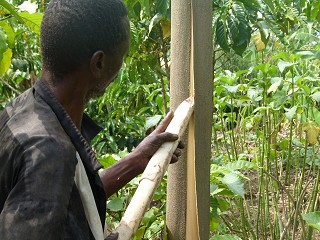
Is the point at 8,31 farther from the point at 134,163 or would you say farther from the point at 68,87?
the point at 68,87

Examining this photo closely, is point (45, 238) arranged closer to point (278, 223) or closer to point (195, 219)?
point (195, 219)

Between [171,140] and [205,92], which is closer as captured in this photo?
[171,140]

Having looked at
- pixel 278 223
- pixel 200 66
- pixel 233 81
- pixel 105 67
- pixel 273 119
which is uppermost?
pixel 105 67

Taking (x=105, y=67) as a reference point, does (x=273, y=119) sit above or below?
below

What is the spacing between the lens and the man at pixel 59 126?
89 centimetres

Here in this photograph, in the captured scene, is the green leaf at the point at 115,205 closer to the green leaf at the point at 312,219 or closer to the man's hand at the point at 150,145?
the man's hand at the point at 150,145

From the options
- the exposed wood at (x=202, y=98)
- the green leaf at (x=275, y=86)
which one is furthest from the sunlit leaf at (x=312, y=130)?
the exposed wood at (x=202, y=98)

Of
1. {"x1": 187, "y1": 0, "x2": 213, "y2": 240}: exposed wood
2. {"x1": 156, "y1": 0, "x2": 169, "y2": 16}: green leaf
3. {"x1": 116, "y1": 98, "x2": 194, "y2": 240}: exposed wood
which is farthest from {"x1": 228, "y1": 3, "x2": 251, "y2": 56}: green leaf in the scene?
{"x1": 116, "y1": 98, "x2": 194, "y2": 240}: exposed wood

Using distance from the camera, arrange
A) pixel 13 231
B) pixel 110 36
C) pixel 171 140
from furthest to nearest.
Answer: pixel 171 140 → pixel 110 36 → pixel 13 231

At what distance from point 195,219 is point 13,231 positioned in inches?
35.5

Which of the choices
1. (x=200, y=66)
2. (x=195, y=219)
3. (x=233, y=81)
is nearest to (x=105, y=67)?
(x=200, y=66)

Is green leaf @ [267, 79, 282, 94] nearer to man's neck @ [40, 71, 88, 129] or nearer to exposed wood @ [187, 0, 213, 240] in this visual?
exposed wood @ [187, 0, 213, 240]

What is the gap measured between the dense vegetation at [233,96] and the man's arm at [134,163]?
0.33m

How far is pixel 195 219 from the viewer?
169 centimetres
